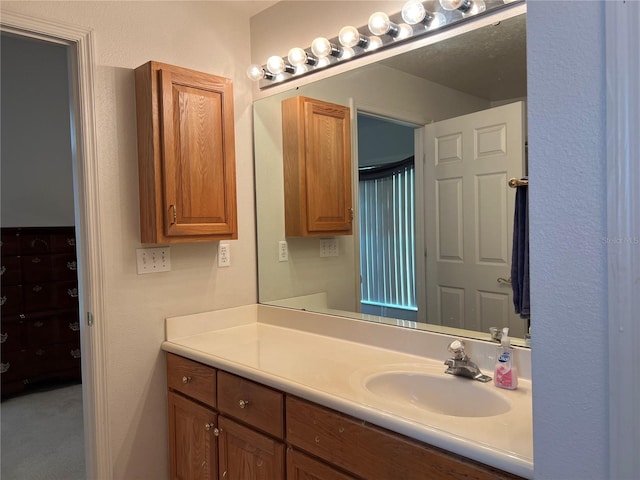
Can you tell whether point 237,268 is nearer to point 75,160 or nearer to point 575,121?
point 75,160

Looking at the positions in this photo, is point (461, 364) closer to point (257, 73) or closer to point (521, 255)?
point (521, 255)

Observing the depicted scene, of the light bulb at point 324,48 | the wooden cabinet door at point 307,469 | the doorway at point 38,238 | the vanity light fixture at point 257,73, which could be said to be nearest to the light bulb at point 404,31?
the light bulb at point 324,48

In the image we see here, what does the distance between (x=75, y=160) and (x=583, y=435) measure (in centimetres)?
189

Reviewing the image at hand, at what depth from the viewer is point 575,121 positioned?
0.65 m

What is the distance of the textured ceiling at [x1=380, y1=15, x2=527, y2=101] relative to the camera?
4.89 ft

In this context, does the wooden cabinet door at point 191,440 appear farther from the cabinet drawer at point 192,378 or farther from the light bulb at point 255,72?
the light bulb at point 255,72

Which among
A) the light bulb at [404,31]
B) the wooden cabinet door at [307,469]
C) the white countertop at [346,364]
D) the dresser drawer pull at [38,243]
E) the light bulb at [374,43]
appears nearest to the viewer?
the white countertop at [346,364]

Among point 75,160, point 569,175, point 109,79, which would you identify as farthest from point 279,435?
point 109,79

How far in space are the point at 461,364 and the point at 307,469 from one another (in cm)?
57

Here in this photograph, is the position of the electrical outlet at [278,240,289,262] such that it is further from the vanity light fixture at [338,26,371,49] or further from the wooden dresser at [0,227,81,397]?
the wooden dresser at [0,227,81,397]

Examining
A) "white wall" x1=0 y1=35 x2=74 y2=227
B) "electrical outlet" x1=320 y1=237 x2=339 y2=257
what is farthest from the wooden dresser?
"electrical outlet" x1=320 y1=237 x2=339 y2=257

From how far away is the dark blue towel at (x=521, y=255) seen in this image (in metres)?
1.45

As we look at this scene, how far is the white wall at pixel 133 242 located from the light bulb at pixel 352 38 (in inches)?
26.8

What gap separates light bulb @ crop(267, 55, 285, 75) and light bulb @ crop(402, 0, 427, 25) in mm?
701
